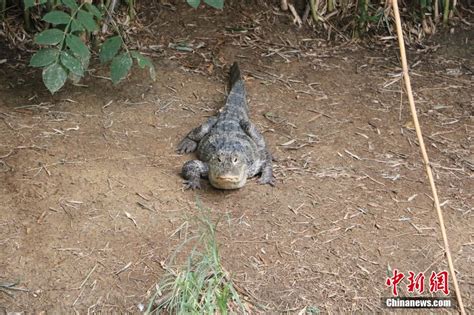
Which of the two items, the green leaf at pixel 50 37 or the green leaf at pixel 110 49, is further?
the green leaf at pixel 110 49

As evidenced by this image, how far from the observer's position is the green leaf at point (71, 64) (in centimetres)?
403

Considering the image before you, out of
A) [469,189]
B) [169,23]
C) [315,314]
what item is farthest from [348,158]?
[169,23]

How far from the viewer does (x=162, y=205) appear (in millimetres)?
3795

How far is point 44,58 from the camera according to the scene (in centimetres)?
403

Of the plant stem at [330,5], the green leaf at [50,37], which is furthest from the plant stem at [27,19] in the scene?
the plant stem at [330,5]

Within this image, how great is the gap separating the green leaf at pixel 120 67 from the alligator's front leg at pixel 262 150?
3.27 ft

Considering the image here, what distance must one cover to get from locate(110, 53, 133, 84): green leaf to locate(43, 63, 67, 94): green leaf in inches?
12.6

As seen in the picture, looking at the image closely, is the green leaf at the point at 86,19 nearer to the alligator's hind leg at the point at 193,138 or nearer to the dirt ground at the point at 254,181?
the dirt ground at the point at 254,181

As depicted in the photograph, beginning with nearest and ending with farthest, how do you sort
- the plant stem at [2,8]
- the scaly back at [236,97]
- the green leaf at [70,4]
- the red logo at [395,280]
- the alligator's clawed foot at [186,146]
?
the red logo at [395,280], the green leaf at [70,4], the alligator's clawed foot at [186,146], the scaly back at [236,97], the plant stem at [2,8]

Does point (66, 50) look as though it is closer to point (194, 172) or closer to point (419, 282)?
point (194, 172)

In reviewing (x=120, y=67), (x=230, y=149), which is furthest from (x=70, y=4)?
(x=230, y=149)

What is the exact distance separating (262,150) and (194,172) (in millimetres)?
564

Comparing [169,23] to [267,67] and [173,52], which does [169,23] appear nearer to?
[173,52]

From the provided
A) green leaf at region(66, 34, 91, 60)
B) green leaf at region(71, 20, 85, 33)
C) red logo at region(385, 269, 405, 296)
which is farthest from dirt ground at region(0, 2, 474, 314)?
green leaf at region(71, 20, 85, 33)
